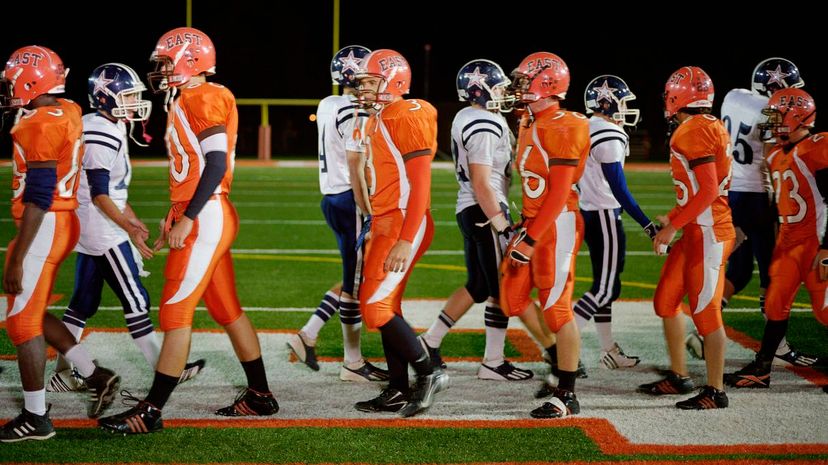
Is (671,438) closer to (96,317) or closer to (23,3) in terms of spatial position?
(96,317)

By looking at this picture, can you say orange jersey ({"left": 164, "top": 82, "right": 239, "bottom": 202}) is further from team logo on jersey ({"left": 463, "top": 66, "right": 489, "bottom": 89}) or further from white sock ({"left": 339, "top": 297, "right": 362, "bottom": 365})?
team logo on jersey ({"left": 463, "top": 66, "right": 489, "bottom": 89})

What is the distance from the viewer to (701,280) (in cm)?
489

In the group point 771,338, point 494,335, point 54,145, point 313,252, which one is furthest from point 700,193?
point 313,252

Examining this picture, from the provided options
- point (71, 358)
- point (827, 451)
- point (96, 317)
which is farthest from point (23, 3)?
point (827, 451)

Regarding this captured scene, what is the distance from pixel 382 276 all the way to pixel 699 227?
1.74 meters

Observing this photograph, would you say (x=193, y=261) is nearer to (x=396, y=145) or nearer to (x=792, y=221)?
(x=396, y=145)

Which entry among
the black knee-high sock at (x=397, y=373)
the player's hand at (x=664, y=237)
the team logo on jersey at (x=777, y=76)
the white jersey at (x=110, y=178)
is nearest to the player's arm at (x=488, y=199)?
the player's hand at (x=664, y=237)

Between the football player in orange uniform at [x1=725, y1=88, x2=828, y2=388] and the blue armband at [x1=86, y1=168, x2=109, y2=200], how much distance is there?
366 cm

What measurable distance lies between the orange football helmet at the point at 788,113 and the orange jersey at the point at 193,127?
10.3ft

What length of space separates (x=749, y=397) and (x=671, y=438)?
3.17 feet

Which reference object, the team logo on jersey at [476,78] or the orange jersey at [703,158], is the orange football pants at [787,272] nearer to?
the orange jersey at [703,158]

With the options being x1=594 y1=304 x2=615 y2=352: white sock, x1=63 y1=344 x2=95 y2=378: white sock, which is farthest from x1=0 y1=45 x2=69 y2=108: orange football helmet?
x1=594 y1=304 x2=615 y2=352: white sock

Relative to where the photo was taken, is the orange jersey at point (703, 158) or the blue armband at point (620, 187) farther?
the blue armband at point (620, 187)

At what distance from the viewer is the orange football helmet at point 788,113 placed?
17.8ft
